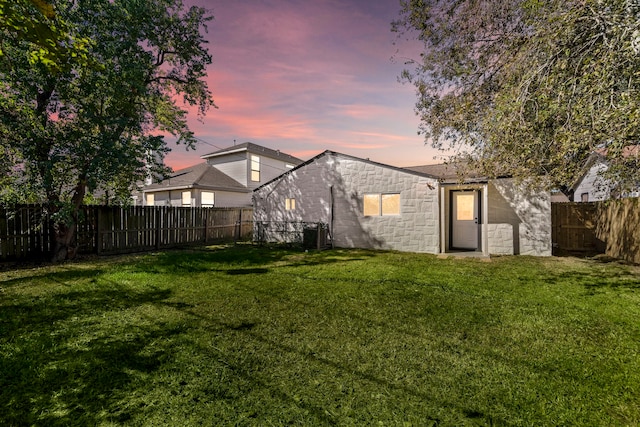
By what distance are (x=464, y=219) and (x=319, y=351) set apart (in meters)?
10.7

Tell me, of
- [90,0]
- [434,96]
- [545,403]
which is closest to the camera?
[545,403]

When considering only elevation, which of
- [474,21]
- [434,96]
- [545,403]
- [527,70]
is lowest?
[545,403]

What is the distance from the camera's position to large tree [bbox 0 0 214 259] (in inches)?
313

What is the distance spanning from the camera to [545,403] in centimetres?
249

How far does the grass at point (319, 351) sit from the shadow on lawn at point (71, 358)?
20mm

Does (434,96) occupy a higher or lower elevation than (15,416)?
higher

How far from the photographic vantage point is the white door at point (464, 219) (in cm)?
1165

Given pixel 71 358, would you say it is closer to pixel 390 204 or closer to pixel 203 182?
pixel 390 204

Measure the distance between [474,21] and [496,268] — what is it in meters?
7.74

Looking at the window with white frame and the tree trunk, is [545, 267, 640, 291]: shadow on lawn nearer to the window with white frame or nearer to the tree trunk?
the window with white frame

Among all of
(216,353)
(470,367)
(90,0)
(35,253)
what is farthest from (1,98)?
(470,367)

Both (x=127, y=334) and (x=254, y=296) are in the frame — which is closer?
(x=127, y=334)

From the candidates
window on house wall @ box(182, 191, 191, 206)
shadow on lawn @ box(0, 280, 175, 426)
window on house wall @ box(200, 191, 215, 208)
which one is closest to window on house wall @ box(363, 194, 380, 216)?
shadow on lawn @ box(0, 280, 175, 426)

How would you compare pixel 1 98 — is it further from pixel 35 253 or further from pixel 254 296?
pixel 254 296
